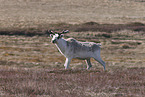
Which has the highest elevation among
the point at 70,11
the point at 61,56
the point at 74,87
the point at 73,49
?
the point at 74,87

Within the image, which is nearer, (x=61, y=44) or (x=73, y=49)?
(x=61, y=44)

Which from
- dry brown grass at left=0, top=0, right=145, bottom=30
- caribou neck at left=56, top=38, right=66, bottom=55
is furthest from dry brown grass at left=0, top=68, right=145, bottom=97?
dry brown grass at left=0, top=0, right=145, bottom=30

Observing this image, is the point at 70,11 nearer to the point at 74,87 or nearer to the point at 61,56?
the point at 61,56

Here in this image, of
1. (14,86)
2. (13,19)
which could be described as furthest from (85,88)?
(13,19)

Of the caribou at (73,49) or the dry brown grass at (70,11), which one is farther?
the dry brown grass at (70,11)

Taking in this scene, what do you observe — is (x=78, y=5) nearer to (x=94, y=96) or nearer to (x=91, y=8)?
(x=91, y=8)

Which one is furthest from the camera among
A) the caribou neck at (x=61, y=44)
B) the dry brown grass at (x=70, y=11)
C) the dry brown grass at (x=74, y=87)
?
the dry brown grass at (x=70, y=11)

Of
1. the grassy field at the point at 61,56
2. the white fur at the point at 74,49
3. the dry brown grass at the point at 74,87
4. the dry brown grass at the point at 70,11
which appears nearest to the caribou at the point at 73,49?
the white fur at the point at 74,49

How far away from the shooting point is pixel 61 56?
3344cm

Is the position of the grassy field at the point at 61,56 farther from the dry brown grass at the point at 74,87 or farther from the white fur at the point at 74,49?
the white fur at the point at 74,49

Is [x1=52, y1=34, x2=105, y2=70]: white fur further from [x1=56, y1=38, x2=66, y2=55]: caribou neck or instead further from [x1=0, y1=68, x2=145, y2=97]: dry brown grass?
[x1=0, y1=68, x2=145, y2=97]: dry brown grass

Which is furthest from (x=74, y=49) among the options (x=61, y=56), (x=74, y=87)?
(x=61, y=56)

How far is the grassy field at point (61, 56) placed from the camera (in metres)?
11.2

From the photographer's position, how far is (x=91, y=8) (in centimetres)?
11869
